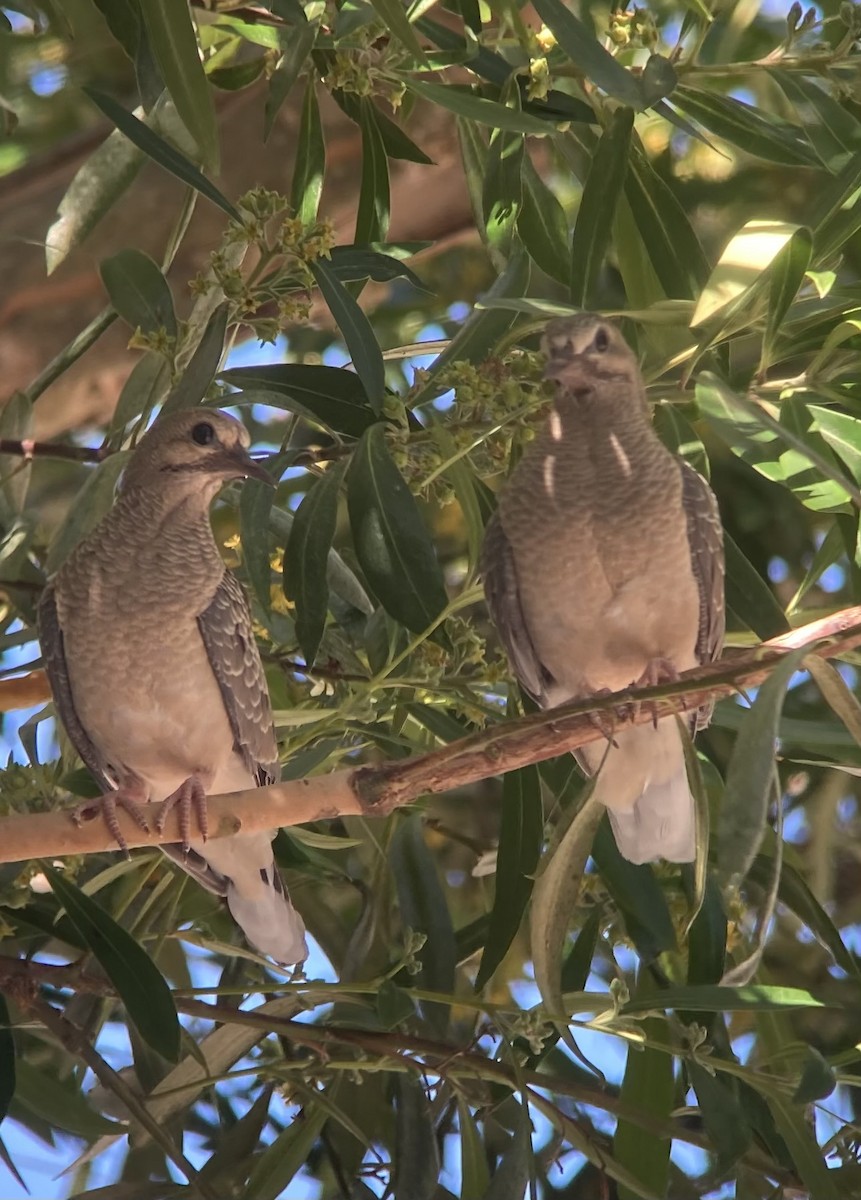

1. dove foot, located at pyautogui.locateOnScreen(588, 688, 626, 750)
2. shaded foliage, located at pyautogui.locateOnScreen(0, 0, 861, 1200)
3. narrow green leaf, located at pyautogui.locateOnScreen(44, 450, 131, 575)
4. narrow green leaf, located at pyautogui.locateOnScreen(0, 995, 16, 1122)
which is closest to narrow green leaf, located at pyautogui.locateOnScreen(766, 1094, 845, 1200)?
shaded foliage, located at pyautogui.locateOnScreen(0, 0, 861, 1200)

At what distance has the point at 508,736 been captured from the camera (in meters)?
1.99

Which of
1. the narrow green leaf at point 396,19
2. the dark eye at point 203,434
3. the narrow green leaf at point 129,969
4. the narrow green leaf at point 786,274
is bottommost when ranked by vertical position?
the narrow green leaf at point 129,969

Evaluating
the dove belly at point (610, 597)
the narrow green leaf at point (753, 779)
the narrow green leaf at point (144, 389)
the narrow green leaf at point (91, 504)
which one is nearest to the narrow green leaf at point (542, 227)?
the dove belly at point (610, 597)

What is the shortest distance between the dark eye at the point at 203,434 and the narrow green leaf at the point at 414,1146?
1136 mm

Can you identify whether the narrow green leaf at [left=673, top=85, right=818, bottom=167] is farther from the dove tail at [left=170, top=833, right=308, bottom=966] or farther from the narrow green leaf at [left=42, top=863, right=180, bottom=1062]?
the narrow green leaf at [left=42, top=863, right=180, bottom=1062]

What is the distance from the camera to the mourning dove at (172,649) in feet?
8.86

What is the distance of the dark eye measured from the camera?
8.72 feet

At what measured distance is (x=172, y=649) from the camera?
8.96 feet

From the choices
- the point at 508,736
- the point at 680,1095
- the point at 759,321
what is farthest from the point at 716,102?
the point at 680,1095

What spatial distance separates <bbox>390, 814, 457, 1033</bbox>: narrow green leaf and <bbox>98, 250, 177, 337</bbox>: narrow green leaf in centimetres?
102

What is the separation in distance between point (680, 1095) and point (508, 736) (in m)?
1.09

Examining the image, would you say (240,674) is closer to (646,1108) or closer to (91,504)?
(91,504)

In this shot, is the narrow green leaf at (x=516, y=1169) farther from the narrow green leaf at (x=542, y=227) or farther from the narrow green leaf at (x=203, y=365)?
the narrow green leaf at (x=542, y=227)

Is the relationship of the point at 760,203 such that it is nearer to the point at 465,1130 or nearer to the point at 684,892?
the point at 684,892
